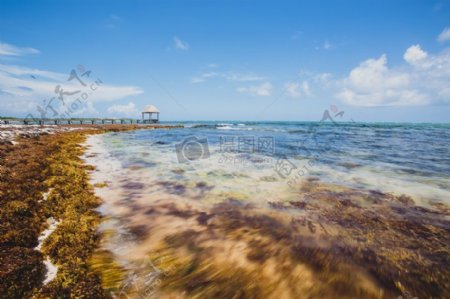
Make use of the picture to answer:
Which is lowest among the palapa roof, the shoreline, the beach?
the beach

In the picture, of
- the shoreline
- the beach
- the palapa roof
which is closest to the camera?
the shoreline

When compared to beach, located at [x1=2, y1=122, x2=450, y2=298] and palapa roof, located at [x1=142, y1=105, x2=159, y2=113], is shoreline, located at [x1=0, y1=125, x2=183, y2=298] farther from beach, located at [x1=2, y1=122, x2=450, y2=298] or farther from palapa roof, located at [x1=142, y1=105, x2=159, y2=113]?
palapa roof, located at [x1=142, y1=105, x2=159, y2=113]

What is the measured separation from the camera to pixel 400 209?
6.06 meters

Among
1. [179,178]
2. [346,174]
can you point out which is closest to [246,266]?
[179,178]

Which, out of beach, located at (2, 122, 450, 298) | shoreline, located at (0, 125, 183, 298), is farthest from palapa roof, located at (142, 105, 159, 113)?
shoreline, located at (0, 125, 183, 298)

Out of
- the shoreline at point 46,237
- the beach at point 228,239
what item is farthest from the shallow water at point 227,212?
the shoreline at point 46,237

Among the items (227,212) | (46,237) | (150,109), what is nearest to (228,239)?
(227,212)

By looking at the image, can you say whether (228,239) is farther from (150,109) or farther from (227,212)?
(150,109)

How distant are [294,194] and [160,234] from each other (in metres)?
4.45

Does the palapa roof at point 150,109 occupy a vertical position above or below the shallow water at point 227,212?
above

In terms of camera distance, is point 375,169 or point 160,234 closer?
point 160,234

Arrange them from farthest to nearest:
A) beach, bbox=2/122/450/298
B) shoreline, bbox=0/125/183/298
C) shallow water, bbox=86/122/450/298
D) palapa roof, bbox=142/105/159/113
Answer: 1. palapa roof, bbox=142/105/159/113
2. shallow water, bbox=86/122/450/298
3. beach, bbox=2/122/450/298
4. shoreline, bbox=0/125/183/298

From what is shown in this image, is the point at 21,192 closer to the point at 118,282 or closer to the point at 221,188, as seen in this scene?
the point at 118,282

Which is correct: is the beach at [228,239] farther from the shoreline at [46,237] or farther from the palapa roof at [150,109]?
the palapa roof at [150,109]
